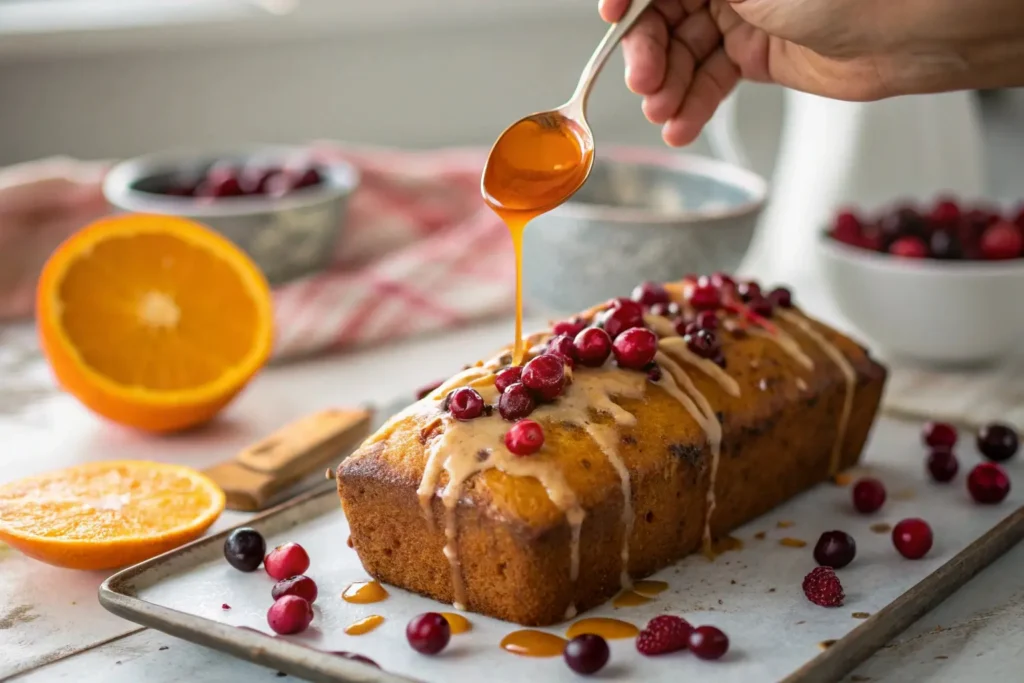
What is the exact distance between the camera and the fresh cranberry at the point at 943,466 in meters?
2.29

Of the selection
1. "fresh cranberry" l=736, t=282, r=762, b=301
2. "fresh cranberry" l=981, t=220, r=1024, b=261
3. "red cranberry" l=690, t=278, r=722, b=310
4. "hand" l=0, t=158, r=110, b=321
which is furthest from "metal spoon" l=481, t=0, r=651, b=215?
"hand" l=0, t=158, r=110, b=321

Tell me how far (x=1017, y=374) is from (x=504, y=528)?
182cm

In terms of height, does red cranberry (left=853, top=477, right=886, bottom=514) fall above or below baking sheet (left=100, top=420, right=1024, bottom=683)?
above

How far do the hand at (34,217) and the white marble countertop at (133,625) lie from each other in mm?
590

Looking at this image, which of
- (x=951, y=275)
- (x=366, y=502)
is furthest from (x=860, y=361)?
(x=366, y=502)

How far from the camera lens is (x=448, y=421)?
1.86 meters

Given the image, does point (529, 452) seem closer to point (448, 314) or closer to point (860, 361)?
point (860, 361)

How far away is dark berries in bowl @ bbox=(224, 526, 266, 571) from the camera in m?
1.90

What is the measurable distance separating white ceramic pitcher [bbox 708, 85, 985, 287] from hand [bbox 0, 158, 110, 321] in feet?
6.19

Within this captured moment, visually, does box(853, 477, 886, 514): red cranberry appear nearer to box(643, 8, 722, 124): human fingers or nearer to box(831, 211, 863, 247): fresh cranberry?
box(643, 8, 722, 124): human fingers

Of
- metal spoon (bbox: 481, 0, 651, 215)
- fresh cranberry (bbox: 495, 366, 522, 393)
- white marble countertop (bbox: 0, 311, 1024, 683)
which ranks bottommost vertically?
white marble countertop (bbox: 0, 311, 1024, 683)

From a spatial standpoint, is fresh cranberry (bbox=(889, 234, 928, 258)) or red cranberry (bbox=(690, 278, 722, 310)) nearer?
red cranberry (bbox=(690, 278, 722, 310))

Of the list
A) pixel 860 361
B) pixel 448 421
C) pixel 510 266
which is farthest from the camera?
pixel 510 266

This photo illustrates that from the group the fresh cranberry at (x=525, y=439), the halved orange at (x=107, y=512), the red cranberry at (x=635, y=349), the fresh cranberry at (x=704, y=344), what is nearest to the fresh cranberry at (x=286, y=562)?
the halved orange at (x=107, y=512)
